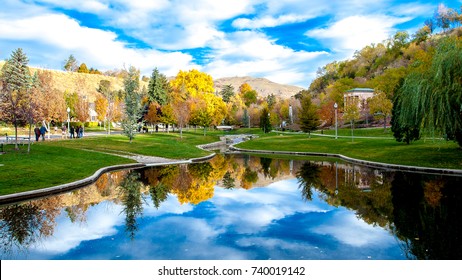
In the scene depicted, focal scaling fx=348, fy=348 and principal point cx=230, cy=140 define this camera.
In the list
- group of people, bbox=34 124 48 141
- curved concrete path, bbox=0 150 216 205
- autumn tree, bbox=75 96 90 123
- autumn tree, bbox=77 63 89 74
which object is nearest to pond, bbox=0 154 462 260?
curved concrete path, bbox=0 150 216 205

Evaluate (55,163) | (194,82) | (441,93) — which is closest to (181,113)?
(194,82)

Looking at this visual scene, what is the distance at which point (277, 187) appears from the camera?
59.4 ft

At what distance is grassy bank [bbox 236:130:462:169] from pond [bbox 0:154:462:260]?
14.7ft

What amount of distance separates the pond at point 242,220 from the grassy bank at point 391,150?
4.49 meters

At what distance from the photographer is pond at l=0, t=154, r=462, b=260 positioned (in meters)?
8.67

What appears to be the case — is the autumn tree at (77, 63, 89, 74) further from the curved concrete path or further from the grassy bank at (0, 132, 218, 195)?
the curved concrete path

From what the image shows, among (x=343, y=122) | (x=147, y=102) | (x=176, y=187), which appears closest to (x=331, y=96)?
(x=343, y=122)

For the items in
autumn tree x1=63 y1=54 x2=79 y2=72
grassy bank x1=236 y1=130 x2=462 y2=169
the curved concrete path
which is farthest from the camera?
autumn tree x1=63 y1=54 x2=79 y2=72

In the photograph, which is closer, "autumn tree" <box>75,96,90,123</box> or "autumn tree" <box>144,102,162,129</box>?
"autumn tree" <box>144,102,162,129</box>

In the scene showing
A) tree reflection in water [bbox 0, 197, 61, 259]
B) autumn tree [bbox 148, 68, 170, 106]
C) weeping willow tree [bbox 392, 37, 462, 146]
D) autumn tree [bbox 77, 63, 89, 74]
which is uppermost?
autumn tree [bbox 77, 63, 89, 74]

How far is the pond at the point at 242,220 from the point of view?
28.5ft

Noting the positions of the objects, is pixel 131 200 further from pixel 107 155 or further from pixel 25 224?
pixel 107 155

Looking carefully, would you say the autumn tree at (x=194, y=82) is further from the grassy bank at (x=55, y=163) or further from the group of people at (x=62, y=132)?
the grassy bank at (x=55, y=163)

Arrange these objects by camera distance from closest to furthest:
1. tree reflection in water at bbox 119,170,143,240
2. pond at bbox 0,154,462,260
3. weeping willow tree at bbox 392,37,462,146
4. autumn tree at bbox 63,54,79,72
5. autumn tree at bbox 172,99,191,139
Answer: pond at bbox 0,154,462,260
tree reflection in water at bbox 119,170,143,240
weeping willow tree at bbox 392,37,462,146
autumn tree at bbox 172,99,191,139
autumn tree at bbox 63,54,79,72
